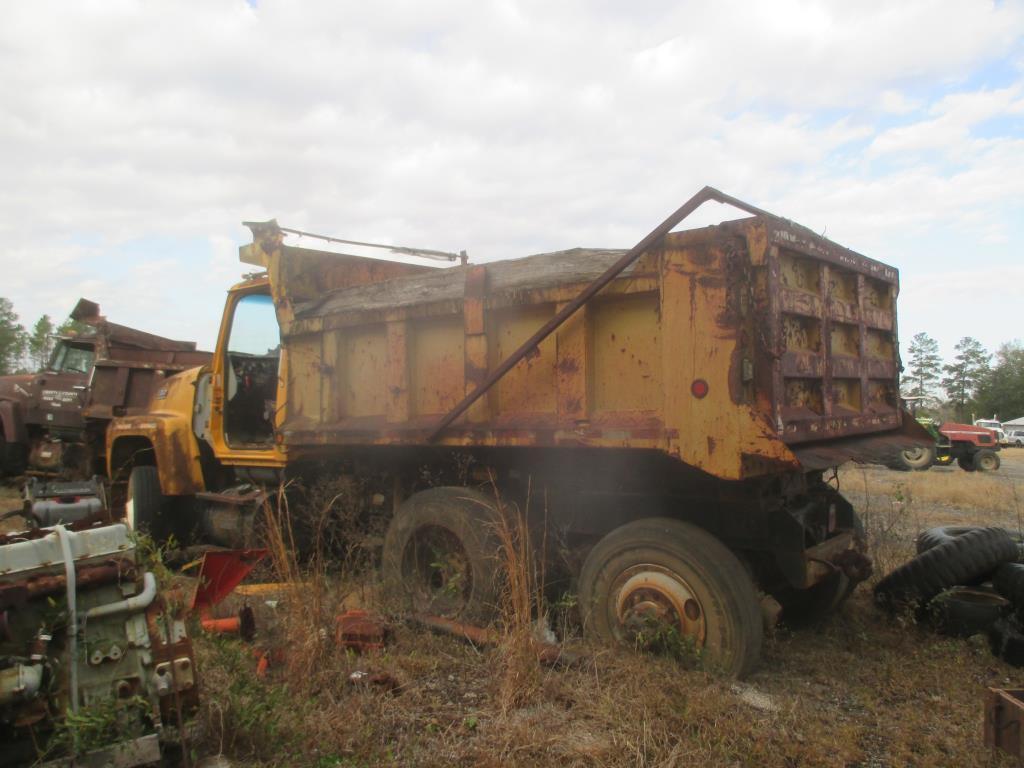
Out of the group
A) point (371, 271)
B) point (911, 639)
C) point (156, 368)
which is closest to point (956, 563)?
point (911, 639)

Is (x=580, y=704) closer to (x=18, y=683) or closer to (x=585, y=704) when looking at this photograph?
(x=585, y=704)

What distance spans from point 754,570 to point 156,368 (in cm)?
689

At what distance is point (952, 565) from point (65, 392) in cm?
1172

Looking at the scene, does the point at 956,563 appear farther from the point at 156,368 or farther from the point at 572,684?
the point at 156,368

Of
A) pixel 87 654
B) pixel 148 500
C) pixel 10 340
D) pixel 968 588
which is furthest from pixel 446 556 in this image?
pixel 10 340

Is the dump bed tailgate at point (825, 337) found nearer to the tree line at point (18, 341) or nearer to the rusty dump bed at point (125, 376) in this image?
the rusty dump bed at point (125, 376)

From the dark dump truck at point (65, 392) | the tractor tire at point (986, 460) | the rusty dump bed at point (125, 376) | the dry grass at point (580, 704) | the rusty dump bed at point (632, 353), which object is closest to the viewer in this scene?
the dry grass at point (580, 704)

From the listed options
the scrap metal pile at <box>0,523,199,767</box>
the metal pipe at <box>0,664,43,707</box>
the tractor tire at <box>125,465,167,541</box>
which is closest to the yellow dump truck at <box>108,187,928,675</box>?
the scrap metal pile at <box>0,523,199,767</box>

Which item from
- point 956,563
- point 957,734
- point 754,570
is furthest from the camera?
point 956,563

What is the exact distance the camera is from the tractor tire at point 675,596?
11.6 ft

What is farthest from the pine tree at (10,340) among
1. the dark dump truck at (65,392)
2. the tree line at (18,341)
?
the dark dump truck at (65,392)

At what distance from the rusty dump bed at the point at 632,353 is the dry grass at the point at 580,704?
0.89 meters

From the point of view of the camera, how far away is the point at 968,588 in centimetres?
454

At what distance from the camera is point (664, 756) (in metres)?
2.75
